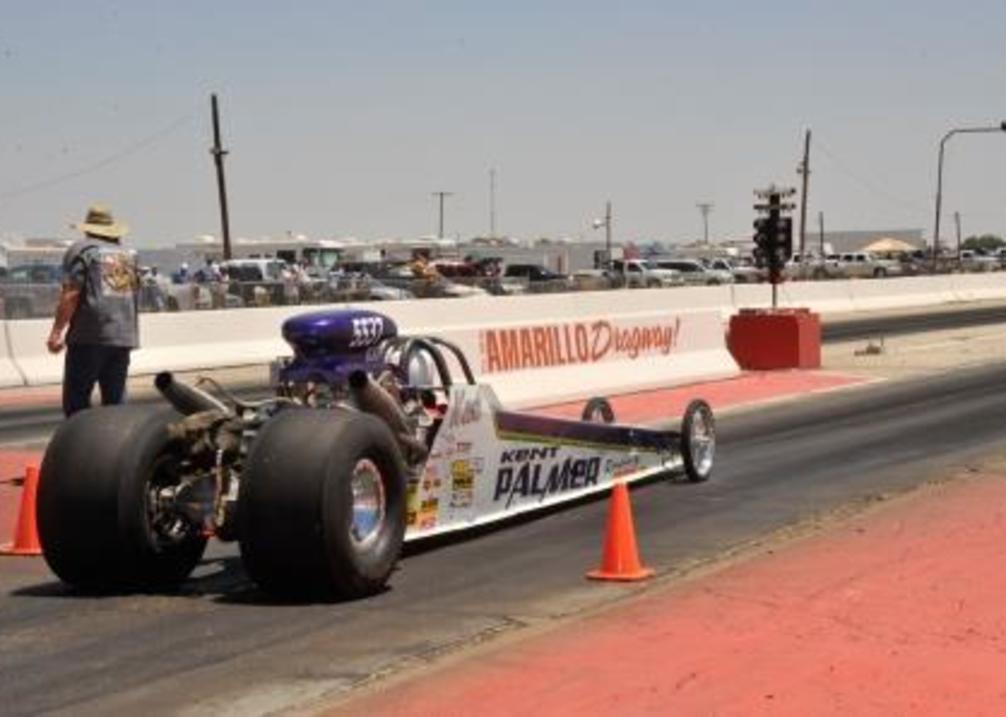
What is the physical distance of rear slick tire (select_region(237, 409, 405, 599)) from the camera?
23.1ft

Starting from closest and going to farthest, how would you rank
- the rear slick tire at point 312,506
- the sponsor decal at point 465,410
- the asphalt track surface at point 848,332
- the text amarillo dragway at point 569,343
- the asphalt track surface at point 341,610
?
the asphalt track surface at point 341,610, the rear slick tire at point 312,506, the sponsor decal at point 465,410, the asphalt track surface at point 848,332, the text amarillo dragway at point 569,343

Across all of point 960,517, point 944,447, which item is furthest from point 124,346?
point 944,447

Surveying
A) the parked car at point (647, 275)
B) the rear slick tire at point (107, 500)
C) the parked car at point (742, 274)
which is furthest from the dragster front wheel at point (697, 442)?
the parked car at point (742, 274)

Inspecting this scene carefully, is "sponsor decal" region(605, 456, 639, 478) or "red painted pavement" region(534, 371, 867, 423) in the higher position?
"sponsor decal" region(605, 456, 639, 478)

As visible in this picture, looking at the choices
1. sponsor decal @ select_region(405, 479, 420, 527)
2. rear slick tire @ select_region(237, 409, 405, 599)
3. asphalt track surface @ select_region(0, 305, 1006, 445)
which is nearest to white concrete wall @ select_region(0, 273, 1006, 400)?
asphalt track surface @ select_region(0, 305, 1006, 445)

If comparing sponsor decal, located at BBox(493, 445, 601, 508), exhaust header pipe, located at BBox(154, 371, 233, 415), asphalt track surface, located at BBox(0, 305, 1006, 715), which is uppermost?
exhaust header pipe, located at BBox(154, 371, 233, 415)

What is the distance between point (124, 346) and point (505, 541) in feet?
10.2

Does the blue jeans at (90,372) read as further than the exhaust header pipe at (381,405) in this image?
Yes

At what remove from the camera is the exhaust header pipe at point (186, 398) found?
787cm

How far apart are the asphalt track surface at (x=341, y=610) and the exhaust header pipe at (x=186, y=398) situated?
0.91m

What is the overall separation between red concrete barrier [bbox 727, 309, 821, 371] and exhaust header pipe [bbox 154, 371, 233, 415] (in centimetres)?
1615

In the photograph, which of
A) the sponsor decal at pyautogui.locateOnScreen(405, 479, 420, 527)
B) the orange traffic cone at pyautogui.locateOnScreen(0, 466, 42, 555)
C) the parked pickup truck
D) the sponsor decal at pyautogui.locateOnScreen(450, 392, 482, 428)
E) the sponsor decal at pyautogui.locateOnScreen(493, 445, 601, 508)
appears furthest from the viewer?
the parked pickup truck

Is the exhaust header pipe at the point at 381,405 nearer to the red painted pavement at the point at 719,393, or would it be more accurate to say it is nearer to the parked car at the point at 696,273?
the red painted pavement at the point at 719,393

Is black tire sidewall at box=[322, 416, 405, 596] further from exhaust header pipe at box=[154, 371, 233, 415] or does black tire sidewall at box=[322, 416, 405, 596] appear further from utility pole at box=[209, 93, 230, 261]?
utility pole at box=[209, 93, 230, 261]
